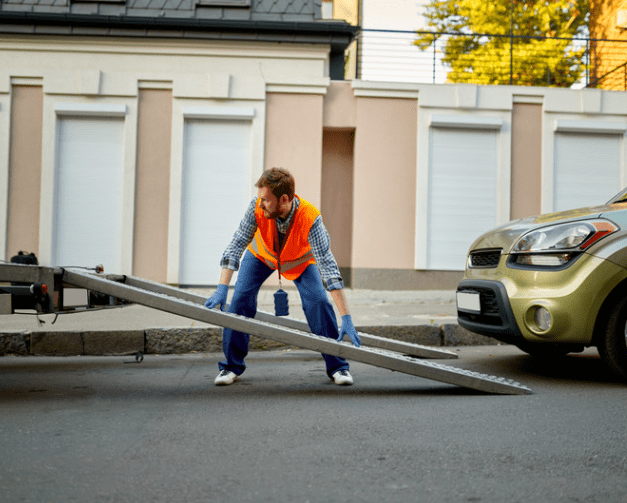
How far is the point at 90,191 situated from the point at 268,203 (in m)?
8.97

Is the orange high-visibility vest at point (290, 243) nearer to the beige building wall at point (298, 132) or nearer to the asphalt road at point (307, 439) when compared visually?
the asphalt road at point (307, 439)

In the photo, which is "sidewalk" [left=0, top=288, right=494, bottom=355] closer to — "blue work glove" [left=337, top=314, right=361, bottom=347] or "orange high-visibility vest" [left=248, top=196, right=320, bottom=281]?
"orange high-visibility vest" [left=248, top=196, right=320, bottom=281]

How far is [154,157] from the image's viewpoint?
12.0m

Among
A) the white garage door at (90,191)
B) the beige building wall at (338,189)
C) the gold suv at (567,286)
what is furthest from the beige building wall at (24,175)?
the gold suv at (567,286)

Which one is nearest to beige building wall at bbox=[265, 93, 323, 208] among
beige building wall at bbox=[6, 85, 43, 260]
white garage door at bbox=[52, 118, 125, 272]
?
white garage door at bbox=[52, 118, 125, 272]

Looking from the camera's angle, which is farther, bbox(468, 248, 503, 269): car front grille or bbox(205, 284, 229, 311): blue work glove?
bbox(468, 248, 503, 269): car front grille

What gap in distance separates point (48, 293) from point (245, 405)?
1.35 meters

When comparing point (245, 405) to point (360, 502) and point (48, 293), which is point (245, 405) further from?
point (360, 502)

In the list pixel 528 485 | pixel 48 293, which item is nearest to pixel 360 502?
pixel 528 485

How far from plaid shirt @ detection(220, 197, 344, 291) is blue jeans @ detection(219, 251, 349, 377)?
13 centimetres

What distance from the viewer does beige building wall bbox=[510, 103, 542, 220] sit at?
12547 mm

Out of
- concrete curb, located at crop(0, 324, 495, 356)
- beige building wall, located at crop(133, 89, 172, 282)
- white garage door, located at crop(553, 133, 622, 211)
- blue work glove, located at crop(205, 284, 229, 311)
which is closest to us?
blue work glove, located at crop(205, 284, 229, 311)

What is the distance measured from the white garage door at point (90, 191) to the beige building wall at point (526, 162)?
7686 mm

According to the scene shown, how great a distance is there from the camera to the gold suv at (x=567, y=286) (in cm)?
407
